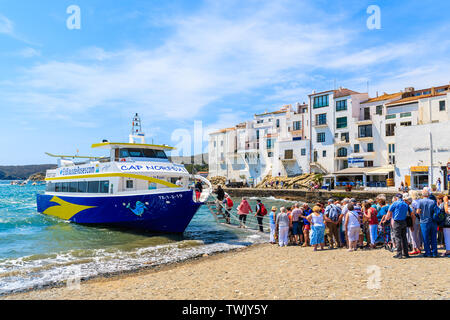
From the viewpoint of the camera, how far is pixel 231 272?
9312 millimetres

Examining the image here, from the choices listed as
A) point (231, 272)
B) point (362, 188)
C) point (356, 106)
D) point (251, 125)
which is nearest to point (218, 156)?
point (251, 125)

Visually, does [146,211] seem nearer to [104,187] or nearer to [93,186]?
[104,187]

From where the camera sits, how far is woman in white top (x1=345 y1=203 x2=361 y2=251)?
10609 millimetres

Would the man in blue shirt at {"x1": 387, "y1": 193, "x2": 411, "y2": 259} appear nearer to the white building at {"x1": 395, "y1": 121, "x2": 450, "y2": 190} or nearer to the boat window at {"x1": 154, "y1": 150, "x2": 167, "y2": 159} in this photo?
the boat window at {"x1": 154, "y1": 150, "x2": 167, "y2": 159}

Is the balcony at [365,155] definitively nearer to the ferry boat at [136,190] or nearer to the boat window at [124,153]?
the ferry boat at [136,190]

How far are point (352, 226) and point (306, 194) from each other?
3272 centimetres

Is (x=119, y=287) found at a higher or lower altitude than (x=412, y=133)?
lower

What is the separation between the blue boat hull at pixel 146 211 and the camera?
1580 cm

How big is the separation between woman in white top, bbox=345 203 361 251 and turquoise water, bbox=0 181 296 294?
4.91 meters

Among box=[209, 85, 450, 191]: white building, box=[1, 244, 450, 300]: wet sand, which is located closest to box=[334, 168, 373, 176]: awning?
box=[209, 85, 450, 191]: white building

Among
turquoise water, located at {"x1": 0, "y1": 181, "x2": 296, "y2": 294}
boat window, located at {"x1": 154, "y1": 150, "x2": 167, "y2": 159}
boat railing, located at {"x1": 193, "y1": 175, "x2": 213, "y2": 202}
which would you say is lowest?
turquoise water, located at {"x1": 0, "y1": 181, "x2": 296, "y2": 294}

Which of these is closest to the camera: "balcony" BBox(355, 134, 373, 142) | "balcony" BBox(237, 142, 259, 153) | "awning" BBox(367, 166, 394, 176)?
"awning" BBox(367, 166, 394, 176)
